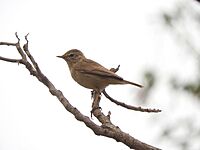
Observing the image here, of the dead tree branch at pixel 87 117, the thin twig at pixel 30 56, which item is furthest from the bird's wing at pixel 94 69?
the thin twig at pixel 30 56

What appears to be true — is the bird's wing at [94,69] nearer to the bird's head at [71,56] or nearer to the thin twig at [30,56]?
the bird's head at [71,56]

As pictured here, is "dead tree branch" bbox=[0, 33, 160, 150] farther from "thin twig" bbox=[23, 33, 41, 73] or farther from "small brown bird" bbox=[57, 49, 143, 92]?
"small brown bird" bbox=[57, 49, 143, 92]

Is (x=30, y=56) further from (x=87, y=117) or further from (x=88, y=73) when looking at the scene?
(x=88, y=73)

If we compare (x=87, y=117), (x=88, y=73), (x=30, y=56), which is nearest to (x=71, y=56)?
(x=88, y=73)

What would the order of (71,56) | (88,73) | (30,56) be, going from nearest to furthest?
1. (30,56)
2. (88,73)
3. (71,56)

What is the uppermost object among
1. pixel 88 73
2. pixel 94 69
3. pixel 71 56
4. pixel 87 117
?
pixel 71 56

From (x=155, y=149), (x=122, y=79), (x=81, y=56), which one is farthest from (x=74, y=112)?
(x=81, y=56)

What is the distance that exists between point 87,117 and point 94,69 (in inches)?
170

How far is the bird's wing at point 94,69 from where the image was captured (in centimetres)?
664

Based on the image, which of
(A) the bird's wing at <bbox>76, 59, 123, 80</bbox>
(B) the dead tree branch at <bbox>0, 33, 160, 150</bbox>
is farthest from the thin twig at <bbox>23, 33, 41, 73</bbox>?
(A) the bird's wing at <bbox>76, 59, 123, 80</bbox>

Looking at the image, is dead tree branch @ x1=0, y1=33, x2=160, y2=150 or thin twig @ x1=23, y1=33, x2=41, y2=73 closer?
dead tree branch @ x1=0, y1=33, x2=160, y2=150

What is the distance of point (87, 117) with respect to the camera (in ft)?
10.7

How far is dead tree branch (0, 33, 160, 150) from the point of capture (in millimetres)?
2970

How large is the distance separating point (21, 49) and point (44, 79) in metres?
0.41
